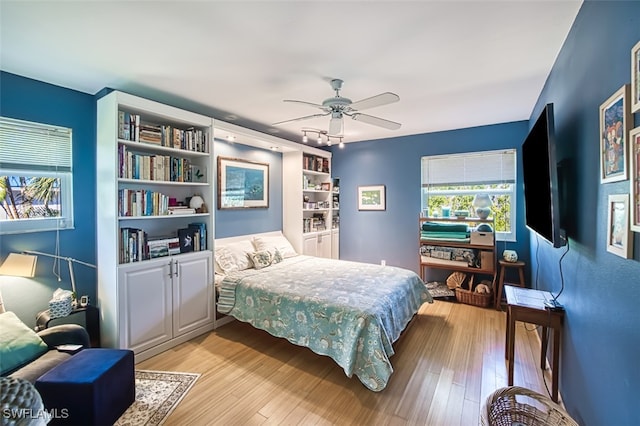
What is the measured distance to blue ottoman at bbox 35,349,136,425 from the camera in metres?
1.67

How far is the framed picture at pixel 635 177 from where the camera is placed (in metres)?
1.03

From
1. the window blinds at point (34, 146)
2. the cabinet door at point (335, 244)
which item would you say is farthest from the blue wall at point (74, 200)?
the cabinet door at point (335, 244)

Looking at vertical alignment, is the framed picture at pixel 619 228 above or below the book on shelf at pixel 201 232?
above

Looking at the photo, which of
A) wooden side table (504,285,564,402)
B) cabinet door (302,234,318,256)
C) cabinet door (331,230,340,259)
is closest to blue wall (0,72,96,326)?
cabinet door (302,234,318,256)

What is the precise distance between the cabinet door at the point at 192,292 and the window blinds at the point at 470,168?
3523 mm

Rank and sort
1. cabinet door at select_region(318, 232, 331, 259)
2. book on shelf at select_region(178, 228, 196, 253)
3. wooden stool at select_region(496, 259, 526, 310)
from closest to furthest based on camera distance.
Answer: book on shelf at select_region(178, 228, 196, 253) < wooden stool at select_region(496, 259, 526, 310) < cabinet door at select_region(318, 232, 331, 259)

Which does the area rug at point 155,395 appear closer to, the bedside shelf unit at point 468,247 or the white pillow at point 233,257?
the white pillow at point 233,257

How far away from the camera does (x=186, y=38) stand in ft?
6.23

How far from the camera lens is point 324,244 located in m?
5.16

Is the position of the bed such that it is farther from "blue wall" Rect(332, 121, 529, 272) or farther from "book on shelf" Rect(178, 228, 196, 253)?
"blue wall" Rect(332, 121, 529, 272)

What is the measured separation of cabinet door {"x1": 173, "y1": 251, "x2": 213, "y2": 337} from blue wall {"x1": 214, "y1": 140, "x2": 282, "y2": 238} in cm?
73

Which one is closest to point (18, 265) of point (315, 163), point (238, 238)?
point (238, 238)

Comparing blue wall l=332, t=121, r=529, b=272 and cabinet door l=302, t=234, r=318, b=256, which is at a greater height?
blue wall l=332, t=121, r=529, b=272

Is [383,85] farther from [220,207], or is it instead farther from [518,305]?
[220,207]
